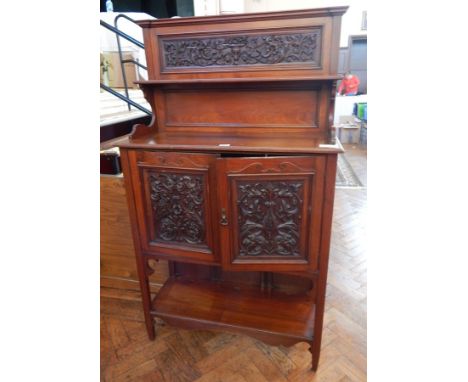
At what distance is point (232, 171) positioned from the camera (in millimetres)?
1060

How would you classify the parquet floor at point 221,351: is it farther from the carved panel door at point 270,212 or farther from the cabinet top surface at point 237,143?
the cabinet top surface at point 237,143

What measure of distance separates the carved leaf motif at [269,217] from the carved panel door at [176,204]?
0.42 ft

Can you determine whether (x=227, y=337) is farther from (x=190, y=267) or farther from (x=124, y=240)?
(x=124, y=240)

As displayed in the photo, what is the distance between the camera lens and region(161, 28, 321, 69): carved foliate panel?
3.93 ft

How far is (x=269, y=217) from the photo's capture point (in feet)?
3.70

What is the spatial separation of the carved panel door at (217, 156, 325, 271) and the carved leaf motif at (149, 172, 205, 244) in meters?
0.11

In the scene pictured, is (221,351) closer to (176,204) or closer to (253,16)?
(176,204)

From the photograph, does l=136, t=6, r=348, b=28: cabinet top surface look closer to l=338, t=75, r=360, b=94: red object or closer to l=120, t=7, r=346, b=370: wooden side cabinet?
l=120, t=7, r=346, b=370: wooden side cabinet

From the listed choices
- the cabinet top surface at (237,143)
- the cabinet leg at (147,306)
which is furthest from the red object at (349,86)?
the cabinet leg at (147,306)

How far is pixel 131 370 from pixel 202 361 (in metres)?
0.32

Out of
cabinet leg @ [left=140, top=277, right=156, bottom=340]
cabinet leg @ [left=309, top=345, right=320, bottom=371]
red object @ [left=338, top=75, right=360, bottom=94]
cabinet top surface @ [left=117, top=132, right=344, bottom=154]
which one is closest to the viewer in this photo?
cabinet top surface @ [left=117, top=132, right=344, bottom=154]

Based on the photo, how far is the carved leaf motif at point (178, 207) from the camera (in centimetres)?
117

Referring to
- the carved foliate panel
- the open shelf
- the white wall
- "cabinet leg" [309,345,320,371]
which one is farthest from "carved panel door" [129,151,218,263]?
the white wall
